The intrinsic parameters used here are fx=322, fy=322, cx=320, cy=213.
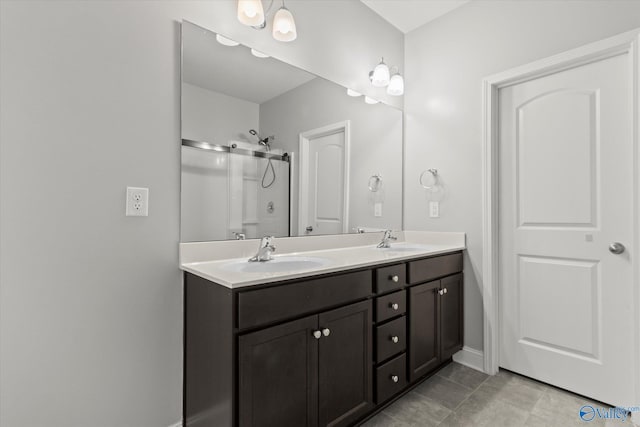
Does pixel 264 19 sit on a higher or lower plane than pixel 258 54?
higher

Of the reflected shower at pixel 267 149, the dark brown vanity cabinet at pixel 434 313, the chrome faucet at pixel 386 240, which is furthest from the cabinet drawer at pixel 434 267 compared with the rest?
A: the reflected shower at pixel 267 149

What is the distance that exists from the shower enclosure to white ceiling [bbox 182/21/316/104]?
0.96 ft

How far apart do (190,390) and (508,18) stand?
2.88 m

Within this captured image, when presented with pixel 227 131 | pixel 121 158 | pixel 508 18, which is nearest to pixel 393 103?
pixel 508 18

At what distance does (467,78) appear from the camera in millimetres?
2352

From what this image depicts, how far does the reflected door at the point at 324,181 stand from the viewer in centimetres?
203

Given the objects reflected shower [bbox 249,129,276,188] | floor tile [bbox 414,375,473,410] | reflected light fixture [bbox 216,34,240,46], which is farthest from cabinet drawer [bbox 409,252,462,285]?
reflected light fixture [bbox 216,34,240,46]

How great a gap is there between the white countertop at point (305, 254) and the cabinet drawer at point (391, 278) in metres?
0.05

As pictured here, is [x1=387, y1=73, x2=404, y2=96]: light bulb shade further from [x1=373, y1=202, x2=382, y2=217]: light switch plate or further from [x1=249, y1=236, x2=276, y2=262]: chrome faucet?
[x1=249, y1=236, x2=276, y2=262]: chrome faucet

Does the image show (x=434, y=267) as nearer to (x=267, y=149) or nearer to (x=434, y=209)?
(x=434, y=209)

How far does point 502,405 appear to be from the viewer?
5.97 feet

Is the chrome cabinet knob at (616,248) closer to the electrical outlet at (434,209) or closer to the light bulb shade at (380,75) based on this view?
the electrical outlet at (434,209)
